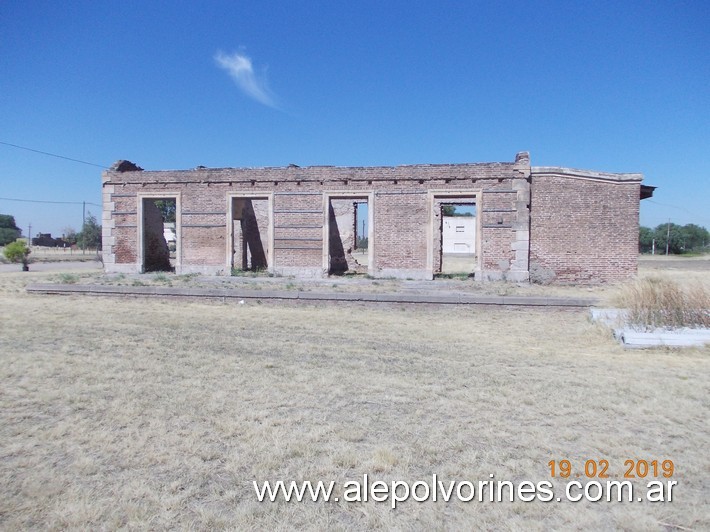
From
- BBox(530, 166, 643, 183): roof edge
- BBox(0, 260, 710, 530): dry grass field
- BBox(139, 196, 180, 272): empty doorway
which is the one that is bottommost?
BBox(0, 260, 710, 530): dry grass field

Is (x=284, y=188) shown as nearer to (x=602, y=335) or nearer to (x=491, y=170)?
(x=491, y=170)

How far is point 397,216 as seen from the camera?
1742 cm

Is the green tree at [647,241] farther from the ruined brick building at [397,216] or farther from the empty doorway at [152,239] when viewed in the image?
the empty doorway at [152,239]

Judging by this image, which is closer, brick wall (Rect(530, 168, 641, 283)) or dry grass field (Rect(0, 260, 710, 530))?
dry grass field (Rect(0, 260, 710, 530))

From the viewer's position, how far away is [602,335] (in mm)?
8000

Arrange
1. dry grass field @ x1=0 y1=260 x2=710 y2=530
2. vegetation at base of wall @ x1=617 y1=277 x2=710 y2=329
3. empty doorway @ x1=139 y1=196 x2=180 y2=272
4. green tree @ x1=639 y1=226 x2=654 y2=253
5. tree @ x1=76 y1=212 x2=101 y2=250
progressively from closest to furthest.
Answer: dry grass field @ x1=0 y1=260 x2=710 y2=530 → vegetation at base of wall @ x1=617 y1=277 x2=710 y2=329 → empty doorway @ x1=139 y1=196 x2=180 y2=272 → tree @ x1=76 y1=212 x2=101 y2=250 → green tree @ x1=639 y1=226 x2=654 y2=253

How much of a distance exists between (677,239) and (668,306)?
205 ft

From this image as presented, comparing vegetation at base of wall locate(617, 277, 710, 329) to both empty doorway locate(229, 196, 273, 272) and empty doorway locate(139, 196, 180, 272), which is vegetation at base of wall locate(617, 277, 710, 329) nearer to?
empty doorway locate(139, 196, 180, 272)

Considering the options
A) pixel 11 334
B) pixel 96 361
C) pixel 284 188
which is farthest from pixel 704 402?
pixel 284 188

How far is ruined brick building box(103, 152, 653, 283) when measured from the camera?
1606cm

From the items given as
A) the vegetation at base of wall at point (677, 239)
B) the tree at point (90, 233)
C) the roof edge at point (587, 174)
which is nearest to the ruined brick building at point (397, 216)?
the roof edge at point (587, 174)

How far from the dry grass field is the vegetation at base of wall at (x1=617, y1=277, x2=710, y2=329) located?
3.17ft

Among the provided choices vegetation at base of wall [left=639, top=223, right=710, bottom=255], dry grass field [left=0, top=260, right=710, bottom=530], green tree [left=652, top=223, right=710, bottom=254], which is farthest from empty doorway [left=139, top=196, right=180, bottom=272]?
green tree [left=652, top=223, right=710, bottom=254]

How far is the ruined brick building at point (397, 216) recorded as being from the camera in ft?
52.7
